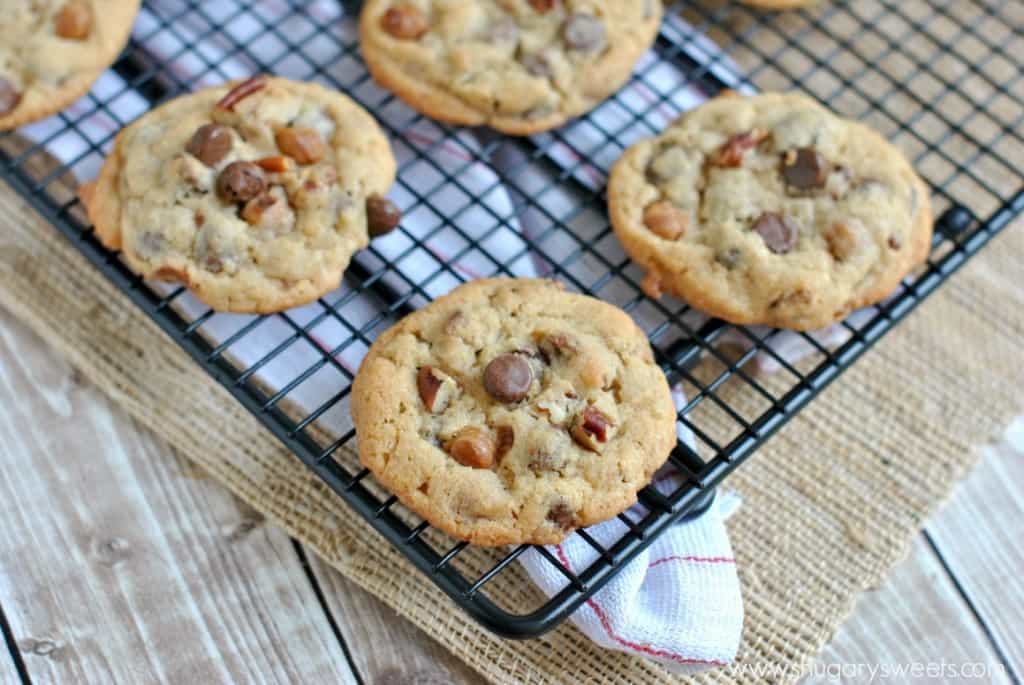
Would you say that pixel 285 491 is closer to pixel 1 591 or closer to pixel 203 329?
pixel 203 329

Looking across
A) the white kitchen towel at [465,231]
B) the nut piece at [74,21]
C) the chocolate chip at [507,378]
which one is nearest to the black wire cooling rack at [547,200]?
the white kitchen towel at [465,231]

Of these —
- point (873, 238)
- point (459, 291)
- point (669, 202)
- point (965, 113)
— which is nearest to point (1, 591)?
point (459, 291)

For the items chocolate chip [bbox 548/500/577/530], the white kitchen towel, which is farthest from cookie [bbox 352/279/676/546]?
the white kitchen towel

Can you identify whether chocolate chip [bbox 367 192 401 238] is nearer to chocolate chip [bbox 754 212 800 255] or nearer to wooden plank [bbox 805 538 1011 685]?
chocolate chip [bbox 754 212 800 255]

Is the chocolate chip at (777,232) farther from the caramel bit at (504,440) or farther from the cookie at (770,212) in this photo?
the caramel bit at (504,440)

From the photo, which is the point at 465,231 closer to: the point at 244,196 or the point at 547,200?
the point at 547,200
